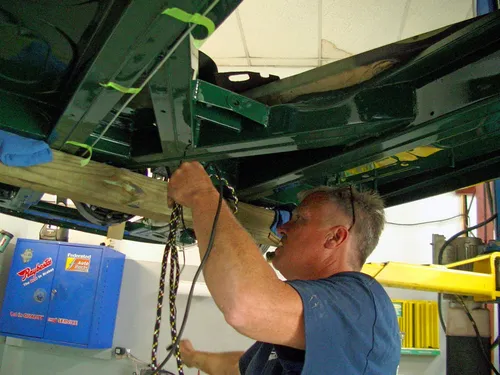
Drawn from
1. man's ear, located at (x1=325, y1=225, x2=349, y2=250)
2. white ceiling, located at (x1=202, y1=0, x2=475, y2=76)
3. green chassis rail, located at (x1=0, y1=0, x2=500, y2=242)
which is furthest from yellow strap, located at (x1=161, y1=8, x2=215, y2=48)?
white ceiling, located at (x1=202, y1=0, x2=475, y2=76)

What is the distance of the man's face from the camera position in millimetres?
1283

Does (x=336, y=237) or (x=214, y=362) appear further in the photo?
(x=214, y=362)

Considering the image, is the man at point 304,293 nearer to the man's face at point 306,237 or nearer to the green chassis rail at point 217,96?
the man's face at point 306,237

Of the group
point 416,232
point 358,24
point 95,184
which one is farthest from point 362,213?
point 416,232

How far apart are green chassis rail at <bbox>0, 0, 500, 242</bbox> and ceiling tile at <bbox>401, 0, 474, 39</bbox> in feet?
5.25

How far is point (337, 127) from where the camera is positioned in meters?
1.01

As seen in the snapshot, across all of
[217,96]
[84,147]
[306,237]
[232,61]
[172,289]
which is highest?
[232,61]

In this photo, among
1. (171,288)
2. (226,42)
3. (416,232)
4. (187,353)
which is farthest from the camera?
(416,232)

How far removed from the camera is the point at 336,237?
1274 millimetres

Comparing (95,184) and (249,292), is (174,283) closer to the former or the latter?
(249,292)

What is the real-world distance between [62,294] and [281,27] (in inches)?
96.5

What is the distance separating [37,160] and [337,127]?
2.37ft

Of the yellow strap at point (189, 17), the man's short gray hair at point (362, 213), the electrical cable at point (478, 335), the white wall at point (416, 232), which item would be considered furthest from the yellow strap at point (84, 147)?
the white wall at point (416, 232)

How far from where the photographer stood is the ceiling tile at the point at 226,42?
2.92 m
